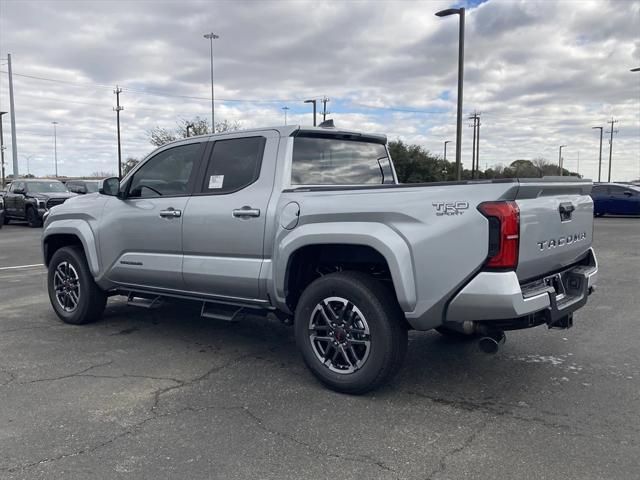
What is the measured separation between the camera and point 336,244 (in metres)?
4.09

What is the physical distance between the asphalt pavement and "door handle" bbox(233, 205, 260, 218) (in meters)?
1.25

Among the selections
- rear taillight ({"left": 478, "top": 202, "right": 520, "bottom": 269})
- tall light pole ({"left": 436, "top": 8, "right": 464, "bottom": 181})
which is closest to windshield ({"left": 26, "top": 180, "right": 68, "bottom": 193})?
tall light pole ({"left": 436, "top": 8, "right": 464, "bottom": 181})

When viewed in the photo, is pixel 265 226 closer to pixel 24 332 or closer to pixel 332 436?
pixel 332 436

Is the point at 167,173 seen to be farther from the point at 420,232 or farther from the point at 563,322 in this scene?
the point at 563,322

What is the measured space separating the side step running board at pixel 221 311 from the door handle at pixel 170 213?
2.70ft

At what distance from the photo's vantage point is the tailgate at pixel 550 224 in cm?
353

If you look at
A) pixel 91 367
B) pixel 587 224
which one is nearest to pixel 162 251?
pixel 91 367

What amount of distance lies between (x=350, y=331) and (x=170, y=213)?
205 cm

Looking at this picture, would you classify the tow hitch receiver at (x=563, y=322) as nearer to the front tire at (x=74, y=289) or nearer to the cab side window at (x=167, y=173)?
the cab side window at (x=167, y=173)

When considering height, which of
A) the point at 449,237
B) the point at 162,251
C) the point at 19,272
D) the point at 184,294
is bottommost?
the point at 19,272

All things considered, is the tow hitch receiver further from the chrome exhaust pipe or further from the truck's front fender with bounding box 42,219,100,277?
the truck's front fender with bounding box 42,219,100,277

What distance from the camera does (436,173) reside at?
135ft

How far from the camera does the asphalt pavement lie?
3.07 m

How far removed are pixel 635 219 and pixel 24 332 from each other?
24227 mm
